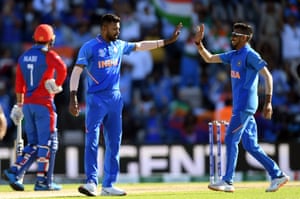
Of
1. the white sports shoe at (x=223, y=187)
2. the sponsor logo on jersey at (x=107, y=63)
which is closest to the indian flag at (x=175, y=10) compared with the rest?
the white sports shoe at (x=223, y=187)

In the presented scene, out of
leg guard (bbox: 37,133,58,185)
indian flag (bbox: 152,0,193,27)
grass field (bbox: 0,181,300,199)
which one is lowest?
grass field (bbox: 0,181,300,199)

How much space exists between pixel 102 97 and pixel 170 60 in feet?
30.6

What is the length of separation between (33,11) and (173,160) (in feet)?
18.4

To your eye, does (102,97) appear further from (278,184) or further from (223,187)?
(278,184)

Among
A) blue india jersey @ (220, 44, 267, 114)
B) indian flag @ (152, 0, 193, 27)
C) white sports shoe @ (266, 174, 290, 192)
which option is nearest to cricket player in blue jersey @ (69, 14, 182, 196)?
blue india jersey @ (220, 44, 267, 114)

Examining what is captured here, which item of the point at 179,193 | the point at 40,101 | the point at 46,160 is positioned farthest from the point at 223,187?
the point at 40,101

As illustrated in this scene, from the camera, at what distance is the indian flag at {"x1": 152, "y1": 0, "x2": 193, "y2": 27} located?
22.9 meters

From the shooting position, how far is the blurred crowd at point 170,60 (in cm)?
2103

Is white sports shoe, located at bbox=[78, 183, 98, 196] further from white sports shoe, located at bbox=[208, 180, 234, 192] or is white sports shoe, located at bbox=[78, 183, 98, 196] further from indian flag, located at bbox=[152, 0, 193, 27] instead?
indian flag, located at bbox=[152, 0, 193, 27]

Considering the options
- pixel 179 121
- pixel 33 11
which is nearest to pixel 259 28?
pixel 179 121

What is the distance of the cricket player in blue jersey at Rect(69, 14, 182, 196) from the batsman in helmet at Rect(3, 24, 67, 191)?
1.19 meters

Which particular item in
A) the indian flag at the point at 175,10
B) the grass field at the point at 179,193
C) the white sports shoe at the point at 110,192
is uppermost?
the indian flag at the point at 175,10

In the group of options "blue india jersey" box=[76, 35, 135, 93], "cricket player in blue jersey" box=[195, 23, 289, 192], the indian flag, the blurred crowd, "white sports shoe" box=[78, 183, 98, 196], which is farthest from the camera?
the indian flag

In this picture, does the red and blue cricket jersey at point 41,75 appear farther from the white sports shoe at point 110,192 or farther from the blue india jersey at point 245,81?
the blue india jersey at point 245,81
